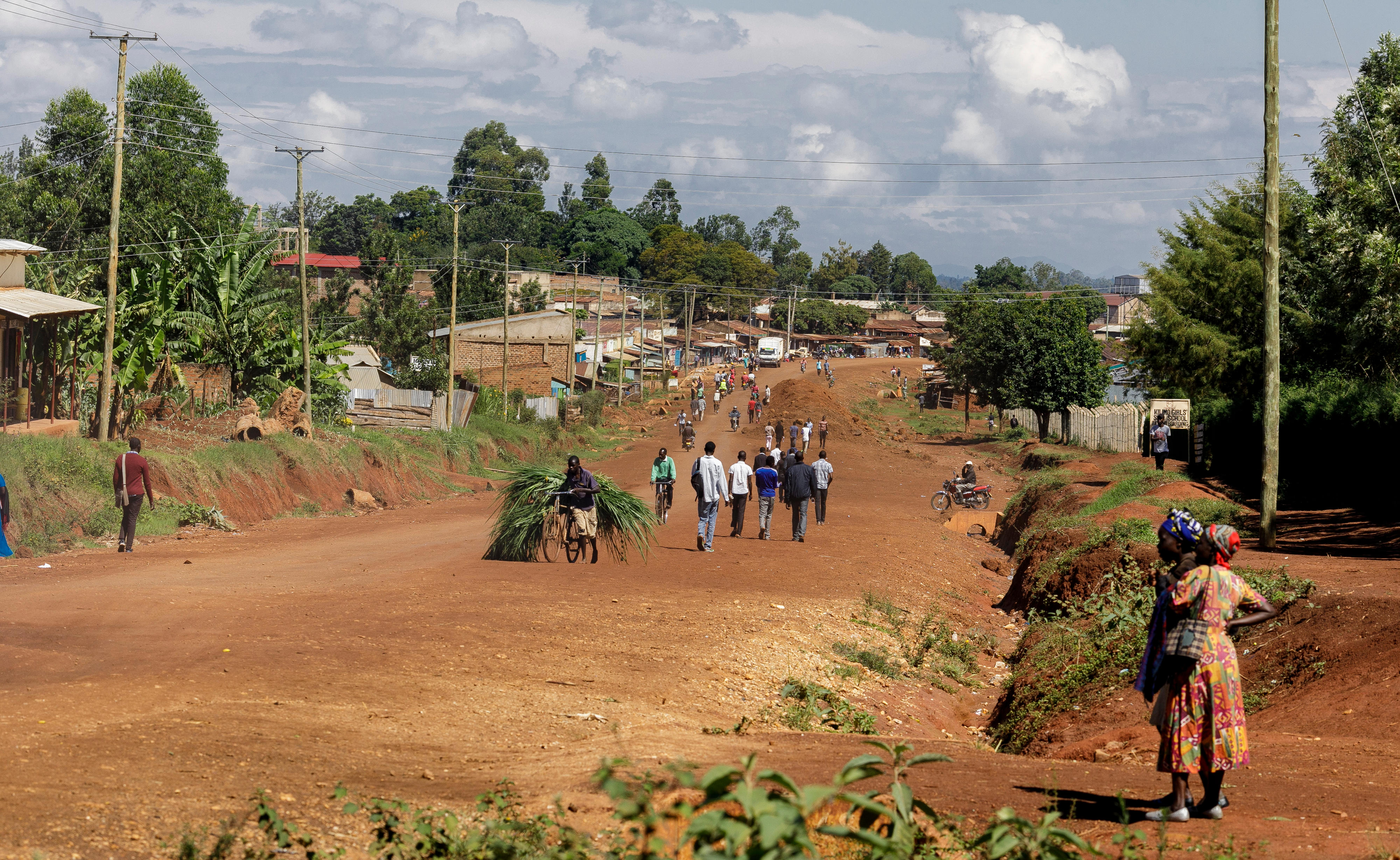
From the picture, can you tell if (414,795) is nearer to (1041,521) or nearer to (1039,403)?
(1041,521)

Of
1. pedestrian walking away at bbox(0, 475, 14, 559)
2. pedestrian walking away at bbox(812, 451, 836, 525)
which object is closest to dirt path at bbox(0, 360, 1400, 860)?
pedestrian walking away at bbox(0, 475, 14, 559)

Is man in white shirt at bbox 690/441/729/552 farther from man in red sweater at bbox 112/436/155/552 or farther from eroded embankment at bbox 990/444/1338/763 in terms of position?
man in red sweater at bbox 112/436/155/552

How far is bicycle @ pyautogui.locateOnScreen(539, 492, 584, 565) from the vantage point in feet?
58.5

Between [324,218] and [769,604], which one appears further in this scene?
[324,218]

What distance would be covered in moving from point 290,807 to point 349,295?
2324 inches

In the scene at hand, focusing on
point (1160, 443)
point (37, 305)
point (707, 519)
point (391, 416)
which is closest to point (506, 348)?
point (391, 416)

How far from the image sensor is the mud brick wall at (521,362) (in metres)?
63.2

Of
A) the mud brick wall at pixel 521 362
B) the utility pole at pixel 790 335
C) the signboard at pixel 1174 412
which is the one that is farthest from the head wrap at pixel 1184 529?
the utility pole at pixel 790 335

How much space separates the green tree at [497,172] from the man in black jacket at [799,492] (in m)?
121

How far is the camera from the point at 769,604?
51.1 ft

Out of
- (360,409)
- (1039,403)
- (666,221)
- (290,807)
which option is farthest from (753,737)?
(666,221)

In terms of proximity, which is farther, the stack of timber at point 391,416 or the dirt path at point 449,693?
the stack of timber at point 391,416

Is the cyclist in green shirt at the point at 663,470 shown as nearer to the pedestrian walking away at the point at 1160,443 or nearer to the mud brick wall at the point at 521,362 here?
the pedestrian walking away at the point at 1160,443

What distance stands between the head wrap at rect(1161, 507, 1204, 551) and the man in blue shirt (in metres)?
14.8
